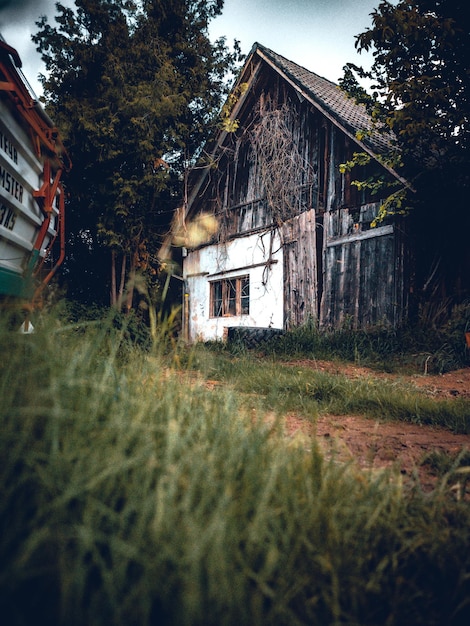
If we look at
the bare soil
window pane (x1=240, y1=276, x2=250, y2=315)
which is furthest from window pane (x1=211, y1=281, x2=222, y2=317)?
Answer: the bare soil

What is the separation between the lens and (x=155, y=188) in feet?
37.0

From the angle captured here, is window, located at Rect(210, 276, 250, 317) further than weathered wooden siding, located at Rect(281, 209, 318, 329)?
Yes

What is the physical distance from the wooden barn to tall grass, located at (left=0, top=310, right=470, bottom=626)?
6766 millimetres

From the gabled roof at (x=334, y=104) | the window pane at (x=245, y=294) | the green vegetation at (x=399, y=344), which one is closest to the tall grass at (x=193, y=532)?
the green vegetation at (x=399, y=344)

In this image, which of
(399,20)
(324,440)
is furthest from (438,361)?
(399,20)

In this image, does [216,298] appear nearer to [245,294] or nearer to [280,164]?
[245,294]

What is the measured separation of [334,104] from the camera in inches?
383

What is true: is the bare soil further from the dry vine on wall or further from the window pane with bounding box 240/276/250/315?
the window pane with bounding box 240/276/250/315

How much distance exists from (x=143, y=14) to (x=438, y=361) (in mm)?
11374

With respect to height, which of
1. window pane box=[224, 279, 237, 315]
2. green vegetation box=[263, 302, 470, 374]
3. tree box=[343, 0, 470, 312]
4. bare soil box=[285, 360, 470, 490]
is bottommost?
bare soil box=[285, 360, 470, 490]

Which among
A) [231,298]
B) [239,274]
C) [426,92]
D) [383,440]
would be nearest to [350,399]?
[383,440]

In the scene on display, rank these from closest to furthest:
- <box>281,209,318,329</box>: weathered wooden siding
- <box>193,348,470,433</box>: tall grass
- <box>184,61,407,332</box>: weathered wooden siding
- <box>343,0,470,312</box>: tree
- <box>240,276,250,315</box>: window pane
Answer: <box>193,348,470,433</box>: tall grass < <box>343,0,470,312</box>: tree < <box>184,61,407,332</box>: weathered wooden siding < <box>281,209,318,329</box>: weathered wooden siding < <box>240,276,250,315</box>: window pane

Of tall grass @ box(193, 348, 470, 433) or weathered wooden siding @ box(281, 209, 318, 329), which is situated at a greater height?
weathered wooden siding @ box(281, 209, 318, 329)

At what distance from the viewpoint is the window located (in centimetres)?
1077
